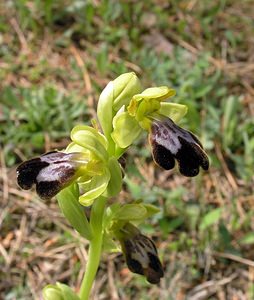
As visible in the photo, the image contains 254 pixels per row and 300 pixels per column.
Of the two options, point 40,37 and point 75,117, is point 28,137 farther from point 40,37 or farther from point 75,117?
point 40,37

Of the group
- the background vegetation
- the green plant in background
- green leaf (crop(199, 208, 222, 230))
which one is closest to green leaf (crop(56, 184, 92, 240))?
the green plant in background

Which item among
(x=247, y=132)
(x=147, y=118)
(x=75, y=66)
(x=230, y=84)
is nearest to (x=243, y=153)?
(x=247, y=132)

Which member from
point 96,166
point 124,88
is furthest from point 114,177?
point 124,88

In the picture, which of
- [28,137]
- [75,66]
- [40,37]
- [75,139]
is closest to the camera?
[75,139]

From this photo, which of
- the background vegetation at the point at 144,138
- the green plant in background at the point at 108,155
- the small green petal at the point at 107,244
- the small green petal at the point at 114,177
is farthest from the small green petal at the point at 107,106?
the background vegetation at the point at 144,138

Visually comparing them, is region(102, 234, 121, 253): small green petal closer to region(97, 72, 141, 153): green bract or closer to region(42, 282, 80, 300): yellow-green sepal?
region(42, 282, 80, 300): yellow-green sepal

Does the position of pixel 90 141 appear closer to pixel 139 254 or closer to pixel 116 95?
pixel 116 95
